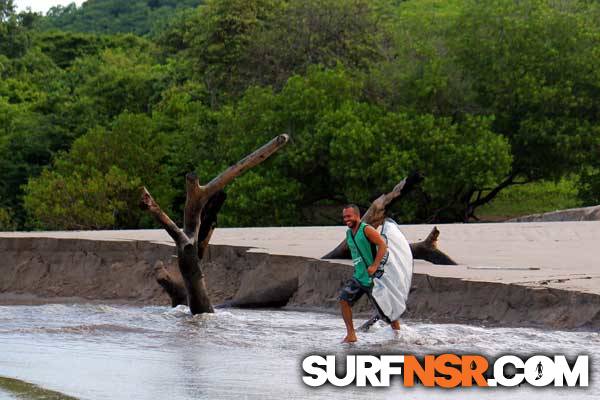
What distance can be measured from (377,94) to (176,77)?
1282 centimetres

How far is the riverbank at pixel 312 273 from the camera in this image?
11977 mm

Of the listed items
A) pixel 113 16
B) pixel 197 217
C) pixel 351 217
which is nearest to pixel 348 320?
pixel 351 217

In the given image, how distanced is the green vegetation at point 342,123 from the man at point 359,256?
24.9 m

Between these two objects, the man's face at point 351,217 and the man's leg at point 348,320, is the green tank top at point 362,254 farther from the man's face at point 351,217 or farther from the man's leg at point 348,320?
the man's leg at point 348,320

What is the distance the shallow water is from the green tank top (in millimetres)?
555

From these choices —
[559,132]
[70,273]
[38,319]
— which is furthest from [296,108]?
[38,319]

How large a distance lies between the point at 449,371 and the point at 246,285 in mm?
7160

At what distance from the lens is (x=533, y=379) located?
8.55m

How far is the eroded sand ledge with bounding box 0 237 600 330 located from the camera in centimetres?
1177

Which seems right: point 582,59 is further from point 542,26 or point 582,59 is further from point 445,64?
point 445,64

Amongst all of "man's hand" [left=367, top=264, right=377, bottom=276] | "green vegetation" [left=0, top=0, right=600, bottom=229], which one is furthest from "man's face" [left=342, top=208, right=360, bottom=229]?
"green vegetation" [left=0, top=0, right=600, bottom=229]

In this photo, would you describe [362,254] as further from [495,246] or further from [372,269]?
[495,246]

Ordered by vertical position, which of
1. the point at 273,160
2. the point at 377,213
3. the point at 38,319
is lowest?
the point at 273,160

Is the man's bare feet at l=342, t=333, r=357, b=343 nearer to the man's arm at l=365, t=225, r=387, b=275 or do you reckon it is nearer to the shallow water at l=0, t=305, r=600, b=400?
the shallow water at l=0, t=305, r=600, b=400
